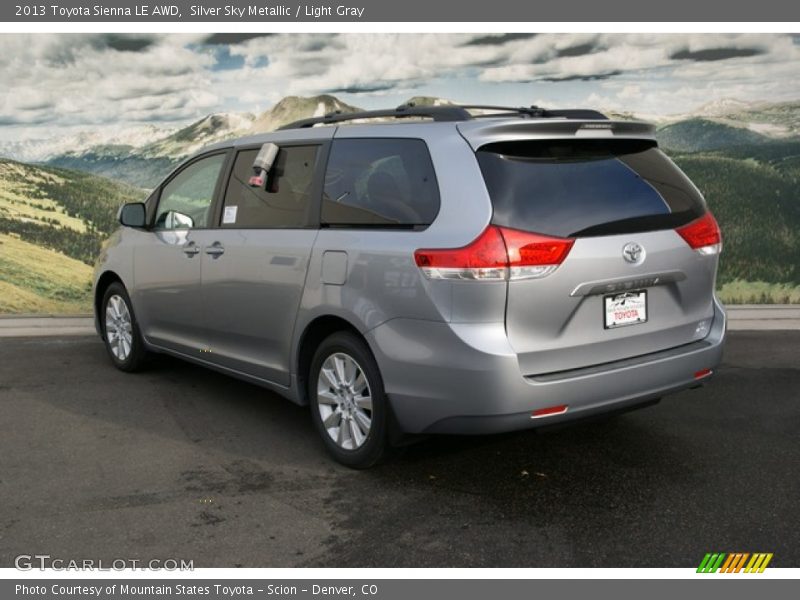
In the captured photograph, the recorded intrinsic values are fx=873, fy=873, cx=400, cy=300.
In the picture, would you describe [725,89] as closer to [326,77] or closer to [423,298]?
[326,77]

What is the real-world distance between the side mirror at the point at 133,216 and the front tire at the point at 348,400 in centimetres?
225

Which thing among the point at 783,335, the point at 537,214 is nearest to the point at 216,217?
the point at 537,214

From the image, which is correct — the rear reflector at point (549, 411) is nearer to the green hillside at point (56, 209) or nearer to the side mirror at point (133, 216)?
the side mirror at point (133, 216)

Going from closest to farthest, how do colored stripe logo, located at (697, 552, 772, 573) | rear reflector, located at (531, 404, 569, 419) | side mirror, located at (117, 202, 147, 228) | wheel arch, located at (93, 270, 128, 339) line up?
colored stripe logo, located at (697, 552, 772, 573) < rear reflector, located at (531, 404, 569, 419) < side mirror, located at (117, 202, 147, 228) < wheel arch, located at (93, 270, 128, 339)

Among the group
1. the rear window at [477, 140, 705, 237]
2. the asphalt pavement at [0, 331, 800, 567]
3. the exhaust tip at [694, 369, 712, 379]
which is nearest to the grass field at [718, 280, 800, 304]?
the asphalt pavement at [0, 331, 800, 567]

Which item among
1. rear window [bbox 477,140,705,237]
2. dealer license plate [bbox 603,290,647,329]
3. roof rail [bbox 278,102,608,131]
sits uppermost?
roof rail [bbox 278,102,608,131]

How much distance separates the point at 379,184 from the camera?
449 cm

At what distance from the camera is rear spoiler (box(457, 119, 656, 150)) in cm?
407

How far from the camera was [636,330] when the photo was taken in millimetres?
4211

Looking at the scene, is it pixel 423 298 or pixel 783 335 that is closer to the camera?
pixel 423 298

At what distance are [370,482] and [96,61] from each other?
23.2 feet

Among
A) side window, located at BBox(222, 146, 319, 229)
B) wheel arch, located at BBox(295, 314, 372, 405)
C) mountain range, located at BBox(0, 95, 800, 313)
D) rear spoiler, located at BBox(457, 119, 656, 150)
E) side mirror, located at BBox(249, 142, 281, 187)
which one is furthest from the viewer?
mountain range, located at BBox(0, 95, 800, 313)

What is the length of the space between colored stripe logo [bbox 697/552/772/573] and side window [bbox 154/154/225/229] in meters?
3.66

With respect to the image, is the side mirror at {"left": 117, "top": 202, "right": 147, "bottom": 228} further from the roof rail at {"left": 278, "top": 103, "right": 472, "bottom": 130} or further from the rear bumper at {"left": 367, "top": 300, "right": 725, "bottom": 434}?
the rear bumper at {"left": 367, "top": 300, "right": 725, "bottom": 434}
